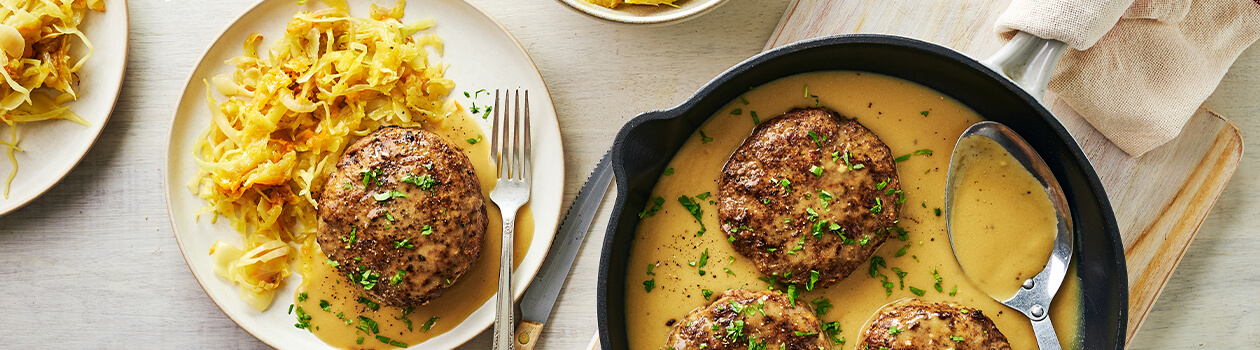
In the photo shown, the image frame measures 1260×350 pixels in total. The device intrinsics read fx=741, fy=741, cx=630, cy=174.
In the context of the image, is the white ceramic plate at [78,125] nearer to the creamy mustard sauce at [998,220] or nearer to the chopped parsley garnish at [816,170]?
the chopped parsley garnish at [816,170]

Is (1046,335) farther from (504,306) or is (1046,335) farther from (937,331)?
(504,306)

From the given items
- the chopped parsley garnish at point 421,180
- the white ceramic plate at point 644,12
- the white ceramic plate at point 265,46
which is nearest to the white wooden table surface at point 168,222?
the white ceramic plate at point 265,46

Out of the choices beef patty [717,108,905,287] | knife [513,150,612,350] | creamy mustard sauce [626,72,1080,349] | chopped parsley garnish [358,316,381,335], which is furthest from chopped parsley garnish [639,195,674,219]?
chopped parsley garnish [358,316,381,335]

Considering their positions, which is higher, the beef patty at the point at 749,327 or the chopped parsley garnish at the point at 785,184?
the chopped parsley garnish at the point at 785,184

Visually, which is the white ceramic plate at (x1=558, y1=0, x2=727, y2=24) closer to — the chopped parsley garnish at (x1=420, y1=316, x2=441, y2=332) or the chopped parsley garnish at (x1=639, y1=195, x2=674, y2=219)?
the chopped parsley garnish at (x1=639, y1=195, x2=674, y2=219)

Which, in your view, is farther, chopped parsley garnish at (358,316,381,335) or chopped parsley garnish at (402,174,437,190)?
chopped parsley garnish at (358,316,381,335)

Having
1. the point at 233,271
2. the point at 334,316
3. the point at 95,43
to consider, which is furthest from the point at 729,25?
the point at 95,43
